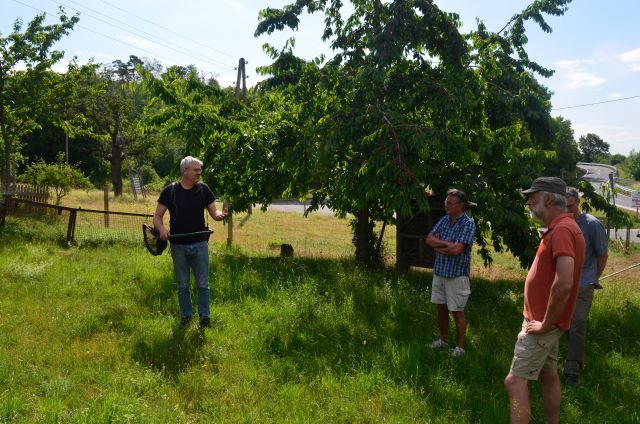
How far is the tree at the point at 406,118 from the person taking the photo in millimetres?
7082

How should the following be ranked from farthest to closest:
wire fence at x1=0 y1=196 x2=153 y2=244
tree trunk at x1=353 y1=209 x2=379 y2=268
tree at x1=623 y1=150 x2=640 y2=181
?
tree at x1=623 y1=150 x2=640 y2=181 → wire fence at x1=0 y1=196 x2=153 y2=244 → tree trunk at x1=353 y1=209 x2=379 y2=268

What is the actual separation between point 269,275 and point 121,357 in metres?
3.10

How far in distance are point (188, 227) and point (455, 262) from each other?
271 cm

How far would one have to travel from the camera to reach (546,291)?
3.26 m

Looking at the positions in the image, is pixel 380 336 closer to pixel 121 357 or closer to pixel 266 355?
pixel 266 355

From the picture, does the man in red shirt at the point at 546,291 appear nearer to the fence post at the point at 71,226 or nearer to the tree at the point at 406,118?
the tree at the point at 406,118

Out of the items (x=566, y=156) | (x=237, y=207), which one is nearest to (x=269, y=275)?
(x=237, y=207)

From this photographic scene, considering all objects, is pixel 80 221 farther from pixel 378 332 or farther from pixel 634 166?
pixel 634 166

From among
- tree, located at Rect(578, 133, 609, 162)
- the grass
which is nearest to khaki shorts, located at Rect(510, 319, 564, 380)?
the grass

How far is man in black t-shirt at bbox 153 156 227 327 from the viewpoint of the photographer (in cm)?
541

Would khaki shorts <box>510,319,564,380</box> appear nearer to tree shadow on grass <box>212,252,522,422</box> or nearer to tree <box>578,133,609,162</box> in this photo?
tree shadow on grass <box>212,252,522,422</box>

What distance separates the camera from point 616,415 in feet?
13.3

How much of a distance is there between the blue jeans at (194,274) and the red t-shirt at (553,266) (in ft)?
10.8

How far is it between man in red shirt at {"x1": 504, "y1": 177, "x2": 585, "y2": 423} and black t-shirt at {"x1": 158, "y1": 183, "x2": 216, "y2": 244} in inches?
131
